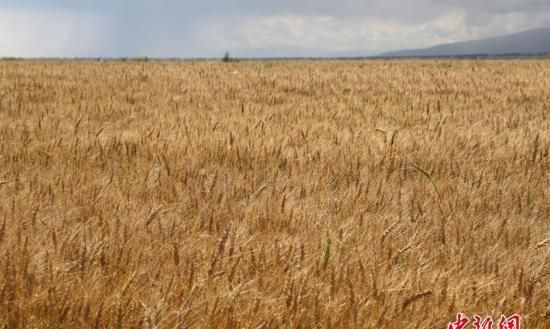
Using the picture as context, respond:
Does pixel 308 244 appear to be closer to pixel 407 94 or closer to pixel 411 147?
pixel 411 147

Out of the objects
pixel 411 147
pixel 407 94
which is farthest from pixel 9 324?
pixel 407 94

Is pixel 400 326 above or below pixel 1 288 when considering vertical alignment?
below

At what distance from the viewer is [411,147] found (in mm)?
3941

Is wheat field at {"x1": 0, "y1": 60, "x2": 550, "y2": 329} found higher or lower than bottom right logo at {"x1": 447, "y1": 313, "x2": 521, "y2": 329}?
higher

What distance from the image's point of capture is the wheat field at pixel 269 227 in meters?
1.44

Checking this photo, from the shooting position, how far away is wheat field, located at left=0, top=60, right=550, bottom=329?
1442 mm

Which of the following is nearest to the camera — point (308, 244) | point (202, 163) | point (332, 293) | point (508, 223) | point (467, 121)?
point (332, 293)

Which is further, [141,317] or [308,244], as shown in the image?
[308,244]

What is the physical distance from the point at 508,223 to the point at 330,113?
377cm

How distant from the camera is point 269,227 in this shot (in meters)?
2.17

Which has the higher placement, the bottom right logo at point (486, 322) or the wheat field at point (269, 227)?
the wheat field at point (269, 227)

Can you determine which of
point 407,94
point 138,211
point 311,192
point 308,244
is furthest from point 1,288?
point 407,94

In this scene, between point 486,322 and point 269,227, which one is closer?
point 486,322

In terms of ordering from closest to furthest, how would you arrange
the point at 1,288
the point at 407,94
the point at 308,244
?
the point at 1,288, the point at 308,244, the point at 407,94
